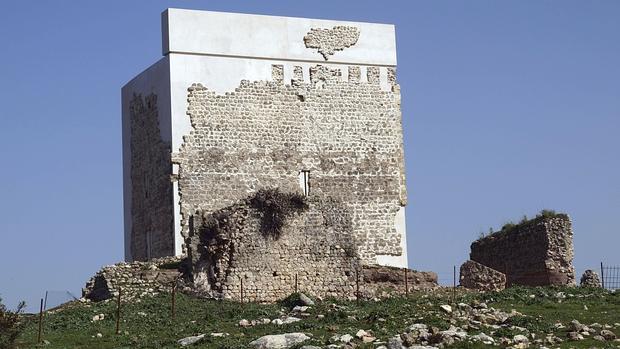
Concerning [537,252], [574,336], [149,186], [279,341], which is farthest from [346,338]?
[149,186]

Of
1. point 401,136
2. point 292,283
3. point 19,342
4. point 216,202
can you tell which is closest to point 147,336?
point 19,342

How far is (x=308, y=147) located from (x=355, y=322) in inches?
504

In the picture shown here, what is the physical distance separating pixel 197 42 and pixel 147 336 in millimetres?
13182

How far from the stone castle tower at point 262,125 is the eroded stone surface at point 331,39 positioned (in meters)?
0.03

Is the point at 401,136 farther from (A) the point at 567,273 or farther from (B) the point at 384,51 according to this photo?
(A) the point at 567,273

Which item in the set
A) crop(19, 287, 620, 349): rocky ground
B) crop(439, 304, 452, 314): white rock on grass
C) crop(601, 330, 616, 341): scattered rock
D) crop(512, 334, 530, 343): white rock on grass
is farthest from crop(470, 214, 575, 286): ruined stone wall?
crop(512, 334, 530, 343): white rock on grass

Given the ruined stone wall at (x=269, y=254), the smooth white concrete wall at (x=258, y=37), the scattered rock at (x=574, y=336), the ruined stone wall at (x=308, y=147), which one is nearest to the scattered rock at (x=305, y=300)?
the ruined stone wall at (x=269, y=254)

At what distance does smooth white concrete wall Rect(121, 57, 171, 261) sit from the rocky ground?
7524 millimetres

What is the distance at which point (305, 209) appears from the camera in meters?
34.1

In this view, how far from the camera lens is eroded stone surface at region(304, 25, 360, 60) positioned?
40.8 meters

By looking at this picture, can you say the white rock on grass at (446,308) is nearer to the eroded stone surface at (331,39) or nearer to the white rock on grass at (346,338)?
the white rock on grass at (346,338)

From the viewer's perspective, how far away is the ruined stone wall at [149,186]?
3897 cm

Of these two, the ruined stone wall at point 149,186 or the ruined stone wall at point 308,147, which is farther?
the ruined stone wall at point 149,186

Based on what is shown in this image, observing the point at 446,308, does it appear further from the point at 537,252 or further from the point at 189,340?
the point at 537,252
